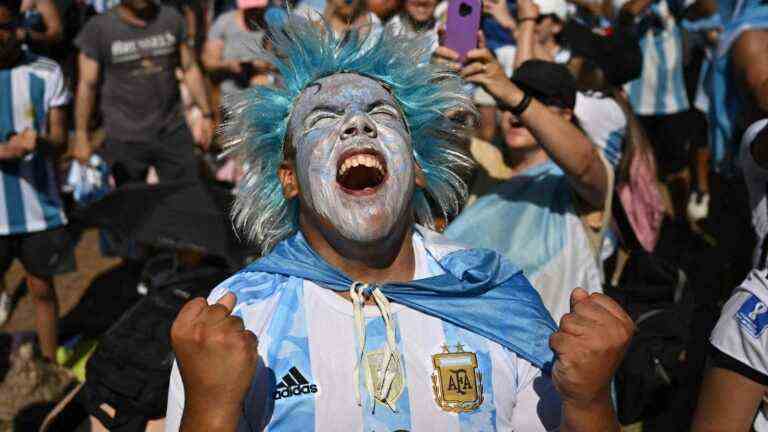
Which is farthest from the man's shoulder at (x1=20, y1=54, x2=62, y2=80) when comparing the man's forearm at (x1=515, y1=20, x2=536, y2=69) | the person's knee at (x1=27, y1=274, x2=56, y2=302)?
the man's forearm at (x1=515, y1=20, x2=536, y2=69)

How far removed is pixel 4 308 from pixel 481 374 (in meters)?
4.24

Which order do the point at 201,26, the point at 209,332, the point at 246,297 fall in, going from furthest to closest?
1. the point at 201,26
2. the point at 246,297
3. the point at 209,332

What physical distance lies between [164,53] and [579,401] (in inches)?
181

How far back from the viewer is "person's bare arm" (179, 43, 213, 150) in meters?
5.94

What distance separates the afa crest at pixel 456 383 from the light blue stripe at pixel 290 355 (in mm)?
282

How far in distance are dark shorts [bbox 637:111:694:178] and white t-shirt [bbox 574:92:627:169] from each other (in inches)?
138

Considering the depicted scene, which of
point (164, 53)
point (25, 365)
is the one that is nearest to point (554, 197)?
point (25, 365)

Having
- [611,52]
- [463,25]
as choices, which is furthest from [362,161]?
[611,52]

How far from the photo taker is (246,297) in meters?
2.09

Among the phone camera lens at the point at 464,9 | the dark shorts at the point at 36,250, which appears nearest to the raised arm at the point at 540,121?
the phone camera lens at the point at 464,9

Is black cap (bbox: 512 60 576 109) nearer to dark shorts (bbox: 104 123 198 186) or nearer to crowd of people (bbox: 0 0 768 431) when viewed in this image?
crowd of people (bbox: 0 0 768 431)

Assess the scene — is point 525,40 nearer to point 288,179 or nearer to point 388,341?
point 288,179

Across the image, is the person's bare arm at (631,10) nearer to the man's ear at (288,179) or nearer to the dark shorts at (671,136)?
the dark shorts at (671,136)

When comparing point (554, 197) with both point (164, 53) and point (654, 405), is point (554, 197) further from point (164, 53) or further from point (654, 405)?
point (164, 53)
